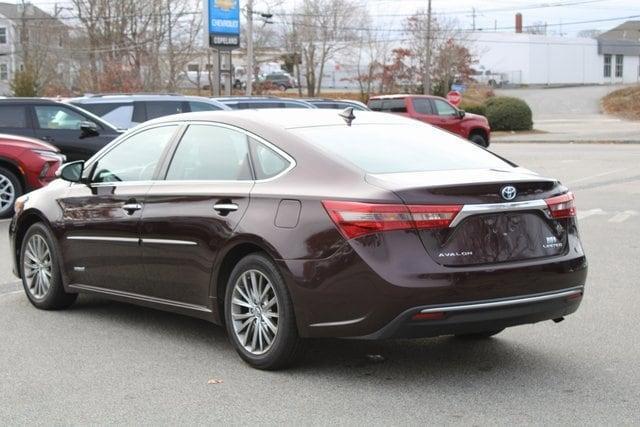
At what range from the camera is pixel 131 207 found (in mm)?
6297

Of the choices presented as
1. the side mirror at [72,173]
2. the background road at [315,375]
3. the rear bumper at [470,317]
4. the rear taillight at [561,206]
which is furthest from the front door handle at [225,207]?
the rear taillight at [561,206]

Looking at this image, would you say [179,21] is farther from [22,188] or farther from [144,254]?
[144,254]

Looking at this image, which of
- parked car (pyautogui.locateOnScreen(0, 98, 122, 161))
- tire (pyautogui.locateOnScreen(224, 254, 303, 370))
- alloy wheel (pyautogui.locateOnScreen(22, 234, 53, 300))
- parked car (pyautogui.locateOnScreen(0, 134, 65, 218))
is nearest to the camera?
tire (pyautogui.locateOnScreen(224, 254, 303, 370))

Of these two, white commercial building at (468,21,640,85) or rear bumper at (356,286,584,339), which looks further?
white commercial building at (468,21,640,85)

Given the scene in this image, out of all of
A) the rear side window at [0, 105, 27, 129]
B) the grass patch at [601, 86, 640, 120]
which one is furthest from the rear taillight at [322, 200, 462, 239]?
the grass patch at [601, 86, 640, 120]

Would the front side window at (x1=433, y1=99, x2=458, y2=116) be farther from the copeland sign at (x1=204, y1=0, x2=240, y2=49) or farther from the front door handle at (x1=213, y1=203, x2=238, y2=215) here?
the front door handle at (x1=213, y1=203, x2=238, y2=215)

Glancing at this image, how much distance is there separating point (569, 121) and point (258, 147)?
4921 cm

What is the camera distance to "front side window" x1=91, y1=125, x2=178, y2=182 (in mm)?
6391

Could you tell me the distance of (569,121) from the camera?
52.3 m

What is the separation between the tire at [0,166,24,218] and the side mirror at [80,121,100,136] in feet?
7.88

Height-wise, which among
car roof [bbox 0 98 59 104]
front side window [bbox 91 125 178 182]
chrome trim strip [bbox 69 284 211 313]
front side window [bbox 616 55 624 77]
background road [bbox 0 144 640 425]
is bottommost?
background road [bbox 0 144 640 425]

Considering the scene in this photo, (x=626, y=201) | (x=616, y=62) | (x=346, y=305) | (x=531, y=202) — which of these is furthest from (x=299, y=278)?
(x=616, y=62)

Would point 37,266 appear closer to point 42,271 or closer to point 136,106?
point 42,271

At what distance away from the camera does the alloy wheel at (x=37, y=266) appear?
7238 millimetres
